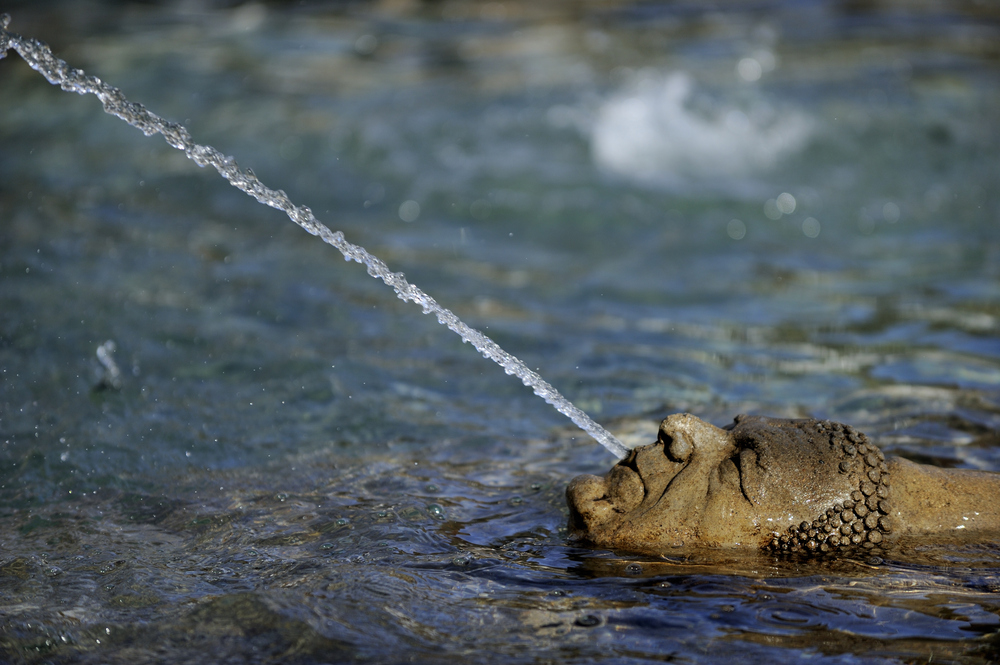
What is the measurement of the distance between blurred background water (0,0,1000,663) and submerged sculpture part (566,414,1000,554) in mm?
107

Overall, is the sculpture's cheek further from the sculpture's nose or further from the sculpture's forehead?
the sculpture's forehead

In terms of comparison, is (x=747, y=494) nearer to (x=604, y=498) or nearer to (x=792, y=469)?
(x=792, y=469)

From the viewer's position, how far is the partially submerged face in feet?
11.0

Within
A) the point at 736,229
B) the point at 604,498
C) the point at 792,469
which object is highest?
the point at 736,229

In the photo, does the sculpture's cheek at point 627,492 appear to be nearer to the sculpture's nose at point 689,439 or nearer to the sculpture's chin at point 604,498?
the sculpture's chin at point 604,498

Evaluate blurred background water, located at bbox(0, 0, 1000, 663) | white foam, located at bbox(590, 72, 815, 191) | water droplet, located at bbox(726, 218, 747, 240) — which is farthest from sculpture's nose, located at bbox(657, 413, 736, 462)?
white foam, located at bbox(590, 72, 815, 191)

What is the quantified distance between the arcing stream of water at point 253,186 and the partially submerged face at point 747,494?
0.74m

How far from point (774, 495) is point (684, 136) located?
959 cm

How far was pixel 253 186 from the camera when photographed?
178 inches

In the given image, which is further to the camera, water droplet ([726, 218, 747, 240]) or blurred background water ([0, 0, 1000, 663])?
water droplet ([726, 218, 747, 240])

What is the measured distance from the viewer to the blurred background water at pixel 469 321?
3.12 meters

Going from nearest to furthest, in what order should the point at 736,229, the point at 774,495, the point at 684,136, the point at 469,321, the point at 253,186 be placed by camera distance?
the point at 774,495 → the point at 253,186 → the point at 469,321 → the point at 736,229 → the point at 684,136

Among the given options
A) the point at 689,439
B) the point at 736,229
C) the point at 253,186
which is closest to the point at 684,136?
the point at 736,229

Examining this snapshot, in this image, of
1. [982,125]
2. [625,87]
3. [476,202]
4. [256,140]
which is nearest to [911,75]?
[982,125]
